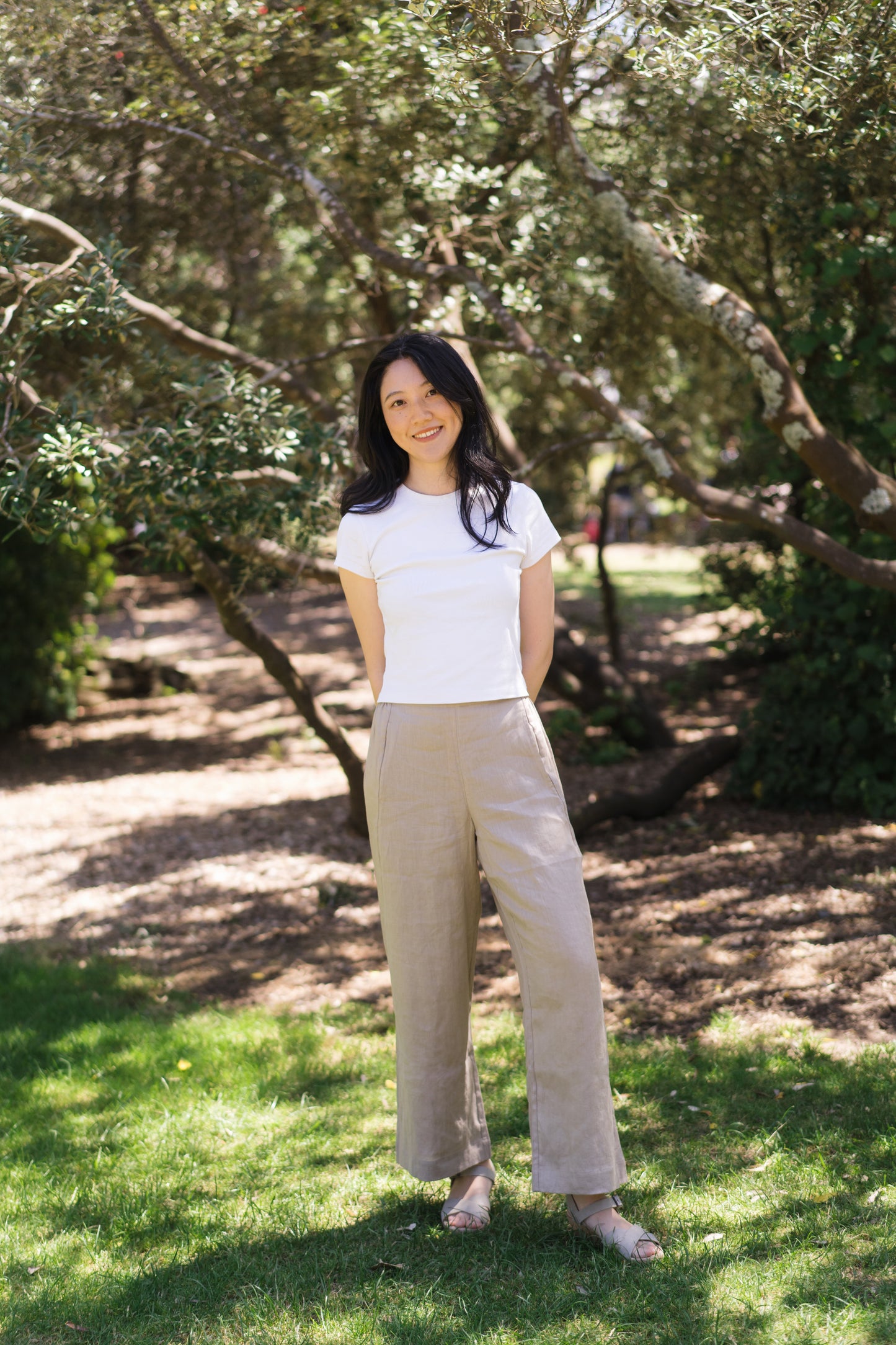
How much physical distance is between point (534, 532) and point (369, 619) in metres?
0.43

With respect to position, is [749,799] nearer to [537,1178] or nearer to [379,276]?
[379,276]

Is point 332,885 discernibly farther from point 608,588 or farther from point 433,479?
point 608,588

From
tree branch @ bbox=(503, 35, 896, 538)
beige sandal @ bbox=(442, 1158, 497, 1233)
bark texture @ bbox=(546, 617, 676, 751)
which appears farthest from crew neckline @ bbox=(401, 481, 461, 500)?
bark texture @ bbox=(546, 617, 676, 751)

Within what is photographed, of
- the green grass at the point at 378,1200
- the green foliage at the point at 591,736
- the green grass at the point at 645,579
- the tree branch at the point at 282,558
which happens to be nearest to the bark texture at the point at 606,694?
the green foliage at the point at 591,736

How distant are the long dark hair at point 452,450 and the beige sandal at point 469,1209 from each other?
5.14ft

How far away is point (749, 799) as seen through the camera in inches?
260

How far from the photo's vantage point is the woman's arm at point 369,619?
2717 mm

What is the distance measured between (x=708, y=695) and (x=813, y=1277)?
23.6 ft

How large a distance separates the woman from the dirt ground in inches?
59.3

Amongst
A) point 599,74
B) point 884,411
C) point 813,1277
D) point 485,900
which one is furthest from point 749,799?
point 813,1277

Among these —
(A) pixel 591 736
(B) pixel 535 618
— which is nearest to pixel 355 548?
(B) pixel 535 618

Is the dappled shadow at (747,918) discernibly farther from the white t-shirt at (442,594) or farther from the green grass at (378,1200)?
the white t-shirt at (442,594)

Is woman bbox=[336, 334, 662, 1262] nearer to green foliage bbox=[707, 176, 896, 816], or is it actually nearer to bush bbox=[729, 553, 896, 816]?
green foliage bbox=[707, 176, 896, 816]

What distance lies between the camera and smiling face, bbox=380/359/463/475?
2.71 m
